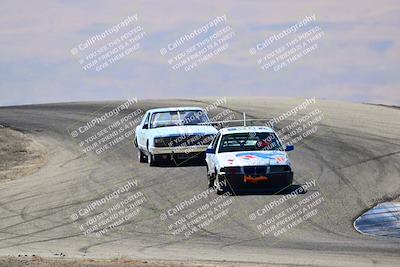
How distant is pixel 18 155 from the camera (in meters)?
29.2

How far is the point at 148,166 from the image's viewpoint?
24.7 meters

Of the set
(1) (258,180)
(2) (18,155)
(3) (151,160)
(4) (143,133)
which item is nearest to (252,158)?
(1) (258,180)

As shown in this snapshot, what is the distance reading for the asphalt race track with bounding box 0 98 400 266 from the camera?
14633 millimetres

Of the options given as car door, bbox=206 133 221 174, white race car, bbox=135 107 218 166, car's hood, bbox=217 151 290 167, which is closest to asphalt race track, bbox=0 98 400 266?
white race car, bbox=135 107 218 166

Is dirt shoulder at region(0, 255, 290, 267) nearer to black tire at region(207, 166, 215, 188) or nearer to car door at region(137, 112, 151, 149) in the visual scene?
black tire at region(207, 166, 215, 188)

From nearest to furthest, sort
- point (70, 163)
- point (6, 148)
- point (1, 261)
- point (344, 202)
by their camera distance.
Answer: point (1, 261) → point (344, 202) → point (70, 163) → point (6, 148)

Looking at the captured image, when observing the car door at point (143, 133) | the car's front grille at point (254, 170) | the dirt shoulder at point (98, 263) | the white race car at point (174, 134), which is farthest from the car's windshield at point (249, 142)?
the dirt shoulder at point (98, 263)

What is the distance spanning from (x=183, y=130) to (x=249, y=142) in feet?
10.8

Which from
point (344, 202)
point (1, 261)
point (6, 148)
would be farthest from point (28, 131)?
point (1, 261)

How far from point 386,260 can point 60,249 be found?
17.4 feet

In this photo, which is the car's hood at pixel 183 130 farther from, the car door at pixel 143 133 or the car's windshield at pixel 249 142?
the car's windshield at pixel 249 142

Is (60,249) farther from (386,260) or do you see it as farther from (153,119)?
(153,119)

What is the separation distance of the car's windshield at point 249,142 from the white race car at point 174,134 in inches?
97.8

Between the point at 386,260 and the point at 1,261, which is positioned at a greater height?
the point at 1,261
